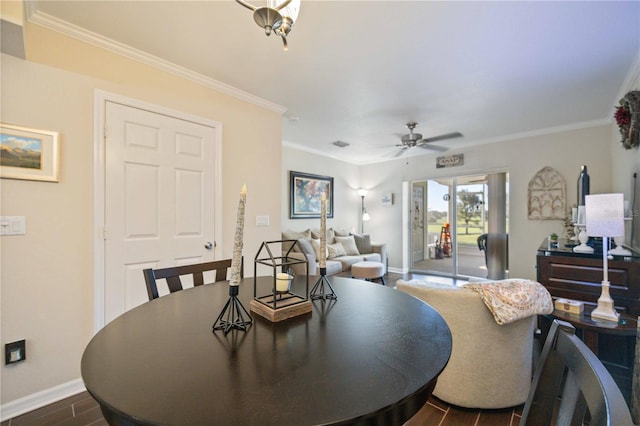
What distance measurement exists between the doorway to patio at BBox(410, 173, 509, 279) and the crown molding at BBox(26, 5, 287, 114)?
163 inches

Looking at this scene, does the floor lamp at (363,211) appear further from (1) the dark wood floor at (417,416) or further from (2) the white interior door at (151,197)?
(1) the dark wood floor at (417,416)

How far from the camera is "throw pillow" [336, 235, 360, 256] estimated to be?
523 cm

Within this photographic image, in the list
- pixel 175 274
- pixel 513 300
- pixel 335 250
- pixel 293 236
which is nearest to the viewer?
pixel 175 274

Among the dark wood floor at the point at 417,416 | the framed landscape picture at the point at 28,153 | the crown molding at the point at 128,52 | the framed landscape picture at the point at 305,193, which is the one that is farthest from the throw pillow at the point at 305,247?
the framed landscape picture at the point at 28,153

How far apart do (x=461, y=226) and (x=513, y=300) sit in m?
4.20

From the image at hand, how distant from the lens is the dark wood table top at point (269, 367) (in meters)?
0.50

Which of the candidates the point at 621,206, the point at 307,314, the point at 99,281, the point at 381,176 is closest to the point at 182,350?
the point at 307,314

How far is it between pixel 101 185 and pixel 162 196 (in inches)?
16.6

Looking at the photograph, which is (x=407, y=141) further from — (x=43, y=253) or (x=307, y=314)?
(x=43, y=253)

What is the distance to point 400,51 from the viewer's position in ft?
7.26

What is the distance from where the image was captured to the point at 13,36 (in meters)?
1.56

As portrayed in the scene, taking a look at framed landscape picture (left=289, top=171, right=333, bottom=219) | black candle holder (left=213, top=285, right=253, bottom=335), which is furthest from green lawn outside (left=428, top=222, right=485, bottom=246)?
black candle holder (left=213, top=285, right=253, bottom=335)

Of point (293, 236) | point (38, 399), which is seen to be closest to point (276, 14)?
point (38, 399)

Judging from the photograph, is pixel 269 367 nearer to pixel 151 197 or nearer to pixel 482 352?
pixel 482 352
